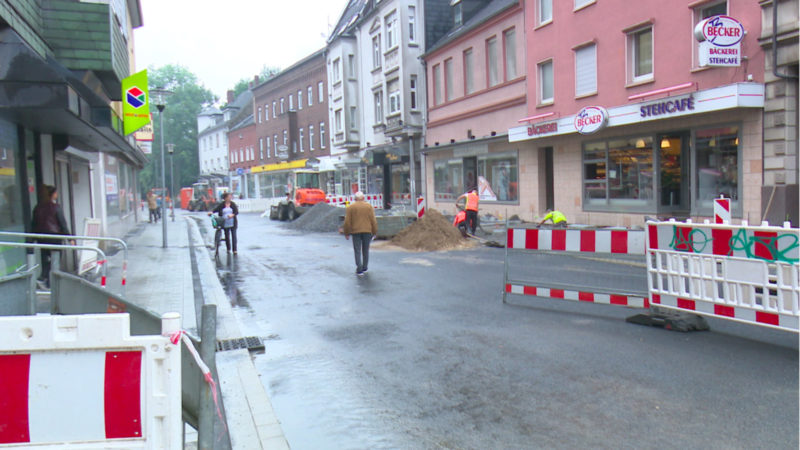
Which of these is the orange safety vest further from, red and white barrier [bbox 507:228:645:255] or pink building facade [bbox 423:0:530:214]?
red and white barrier [bbox 507:228:645:255]

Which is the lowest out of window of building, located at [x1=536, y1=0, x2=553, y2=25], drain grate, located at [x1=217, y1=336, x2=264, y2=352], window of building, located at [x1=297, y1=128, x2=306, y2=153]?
drain grate, located at [x1=217, y1=336, x2=264, y2=352]

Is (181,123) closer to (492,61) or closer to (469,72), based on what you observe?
(469,72)

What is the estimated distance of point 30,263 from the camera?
644 cm

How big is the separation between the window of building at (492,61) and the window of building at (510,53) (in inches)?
31.1

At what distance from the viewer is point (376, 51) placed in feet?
120

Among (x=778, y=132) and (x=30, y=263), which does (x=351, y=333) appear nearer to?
(x=30, y=263)

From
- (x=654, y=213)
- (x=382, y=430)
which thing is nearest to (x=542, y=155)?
(x=654, y=213)

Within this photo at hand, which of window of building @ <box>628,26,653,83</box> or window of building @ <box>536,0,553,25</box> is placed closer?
window of building @ <box>628,26,653,83</box>

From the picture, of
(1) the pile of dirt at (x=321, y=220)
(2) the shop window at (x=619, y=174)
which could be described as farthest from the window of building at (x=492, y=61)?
(1) the pile of dirt at (x=321, y=220)

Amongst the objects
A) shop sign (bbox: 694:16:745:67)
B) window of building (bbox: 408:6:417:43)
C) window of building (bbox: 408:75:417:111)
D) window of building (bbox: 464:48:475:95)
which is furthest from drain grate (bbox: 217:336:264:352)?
window of building (bbox: 408:6:417:43)

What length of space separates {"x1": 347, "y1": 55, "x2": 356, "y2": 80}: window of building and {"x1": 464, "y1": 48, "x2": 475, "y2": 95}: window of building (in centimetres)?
1389

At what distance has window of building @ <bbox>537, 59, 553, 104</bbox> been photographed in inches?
876

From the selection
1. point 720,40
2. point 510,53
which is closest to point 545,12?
point 510,53

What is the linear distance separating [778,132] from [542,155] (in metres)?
9.98
